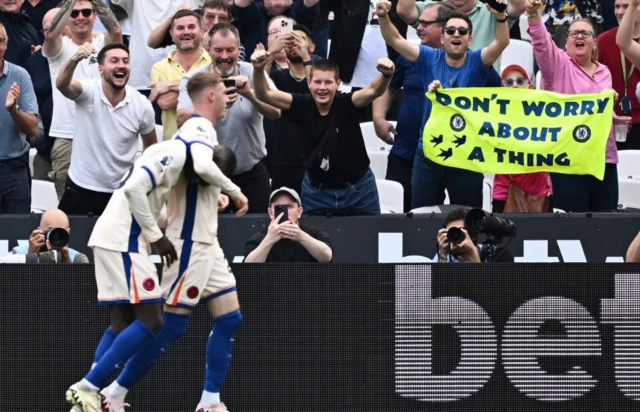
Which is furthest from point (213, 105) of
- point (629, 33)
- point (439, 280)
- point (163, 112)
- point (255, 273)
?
point (629, 33)

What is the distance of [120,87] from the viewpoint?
12.2 m

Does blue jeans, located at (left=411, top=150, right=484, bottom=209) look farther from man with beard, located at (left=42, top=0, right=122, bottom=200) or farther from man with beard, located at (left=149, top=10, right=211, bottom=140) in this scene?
man with beard, located at (left=42, top=0, right=122, bottom=200)

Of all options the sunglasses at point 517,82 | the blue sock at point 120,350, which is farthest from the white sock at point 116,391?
the sunglasses at point 517,82

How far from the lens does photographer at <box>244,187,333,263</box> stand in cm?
1083

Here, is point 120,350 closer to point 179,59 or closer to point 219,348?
point 219,348

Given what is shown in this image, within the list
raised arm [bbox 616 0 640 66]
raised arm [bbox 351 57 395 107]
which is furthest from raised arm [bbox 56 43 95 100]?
raised arm [bbox 616 0 640 66]

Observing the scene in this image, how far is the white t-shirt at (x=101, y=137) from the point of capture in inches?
479

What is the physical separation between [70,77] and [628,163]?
539 centimetres

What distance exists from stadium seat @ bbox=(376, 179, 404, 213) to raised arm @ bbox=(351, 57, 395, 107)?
4.39ft

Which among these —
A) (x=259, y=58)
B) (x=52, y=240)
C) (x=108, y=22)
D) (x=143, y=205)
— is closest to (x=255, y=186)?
(x=259, y=58)

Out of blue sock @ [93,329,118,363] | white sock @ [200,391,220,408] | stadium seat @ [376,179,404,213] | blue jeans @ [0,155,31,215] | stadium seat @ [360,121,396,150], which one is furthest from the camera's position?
stadium seat @ [360,121,396,150]

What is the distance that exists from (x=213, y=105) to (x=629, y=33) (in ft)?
14.1

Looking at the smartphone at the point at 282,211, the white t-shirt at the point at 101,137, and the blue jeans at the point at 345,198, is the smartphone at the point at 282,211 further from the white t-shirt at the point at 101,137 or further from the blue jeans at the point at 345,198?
the white t-shirt at the point at 101,137

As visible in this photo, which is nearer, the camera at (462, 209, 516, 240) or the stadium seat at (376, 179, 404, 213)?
the camera at (462, 209, 516, 240)
